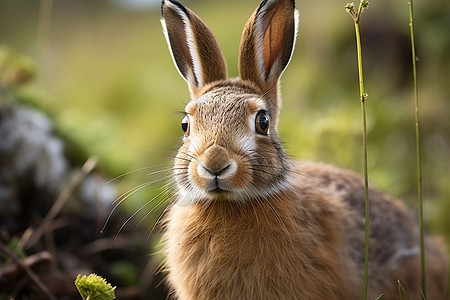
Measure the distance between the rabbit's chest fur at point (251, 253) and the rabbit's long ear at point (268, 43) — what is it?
2.30 ft

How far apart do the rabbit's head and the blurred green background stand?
1483mm

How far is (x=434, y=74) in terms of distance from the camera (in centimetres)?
782

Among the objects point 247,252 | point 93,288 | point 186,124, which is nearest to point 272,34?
point 186,124

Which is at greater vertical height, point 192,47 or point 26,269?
point 192,47

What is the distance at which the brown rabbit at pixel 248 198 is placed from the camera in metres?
3.17

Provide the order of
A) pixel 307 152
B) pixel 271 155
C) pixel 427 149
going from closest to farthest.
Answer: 1. pixel 271 155
2. pixel 307 152
3. pixel 427 149

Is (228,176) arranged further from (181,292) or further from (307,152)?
(307,152)

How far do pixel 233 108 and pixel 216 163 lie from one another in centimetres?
45

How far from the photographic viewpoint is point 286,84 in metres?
6.84

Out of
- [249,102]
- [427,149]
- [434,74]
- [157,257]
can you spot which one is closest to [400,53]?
[434,74]

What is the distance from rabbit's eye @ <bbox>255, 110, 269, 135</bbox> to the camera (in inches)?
131

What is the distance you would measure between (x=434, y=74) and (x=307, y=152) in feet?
8.83

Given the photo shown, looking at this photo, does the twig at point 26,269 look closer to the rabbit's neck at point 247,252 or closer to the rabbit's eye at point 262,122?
the rabbit's neck at point 247,252

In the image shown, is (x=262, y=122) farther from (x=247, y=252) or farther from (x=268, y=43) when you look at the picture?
(x=247, y=252)
